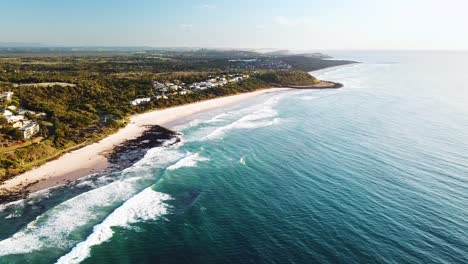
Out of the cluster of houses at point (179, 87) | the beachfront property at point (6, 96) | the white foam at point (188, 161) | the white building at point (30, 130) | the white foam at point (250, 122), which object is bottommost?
the white foam at point (188, 161)

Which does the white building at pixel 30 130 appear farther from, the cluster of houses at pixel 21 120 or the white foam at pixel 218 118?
the white foam at pixel 218 118

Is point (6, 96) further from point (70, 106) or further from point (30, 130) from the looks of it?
point (30, 130)

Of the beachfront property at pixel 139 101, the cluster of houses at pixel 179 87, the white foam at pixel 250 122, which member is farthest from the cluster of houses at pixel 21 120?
the white foam at pixel 250 122

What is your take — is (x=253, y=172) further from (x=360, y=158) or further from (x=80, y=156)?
(x=80, y=156)

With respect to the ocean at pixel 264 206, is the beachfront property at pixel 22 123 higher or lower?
higher

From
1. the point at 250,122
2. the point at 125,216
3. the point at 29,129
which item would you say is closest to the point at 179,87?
the point at 250,122

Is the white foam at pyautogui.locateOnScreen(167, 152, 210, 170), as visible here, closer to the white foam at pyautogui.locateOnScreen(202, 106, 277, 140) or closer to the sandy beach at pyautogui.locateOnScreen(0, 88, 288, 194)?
the sandy beach at pyautogui.locateOnScreen(0, 88, 288, 194)
